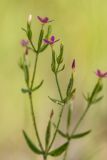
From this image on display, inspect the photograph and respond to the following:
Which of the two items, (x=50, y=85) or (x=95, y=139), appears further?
(x=50, y=85)

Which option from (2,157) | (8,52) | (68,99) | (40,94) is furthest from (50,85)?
(68,99)

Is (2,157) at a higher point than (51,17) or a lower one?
lower

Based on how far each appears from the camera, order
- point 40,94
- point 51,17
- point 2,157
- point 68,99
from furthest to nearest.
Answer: point 51,17 < point 40,94 < point 2,157 < point 68,99

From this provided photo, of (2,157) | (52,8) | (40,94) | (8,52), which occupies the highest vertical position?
(52,8)

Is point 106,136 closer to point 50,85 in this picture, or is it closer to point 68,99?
point 50,85

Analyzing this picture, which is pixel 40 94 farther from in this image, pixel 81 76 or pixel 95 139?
pixel 95 139

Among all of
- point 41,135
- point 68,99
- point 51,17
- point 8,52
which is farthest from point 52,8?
point 68,99

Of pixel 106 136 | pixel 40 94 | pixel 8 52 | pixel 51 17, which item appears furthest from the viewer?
pixel 51 17
